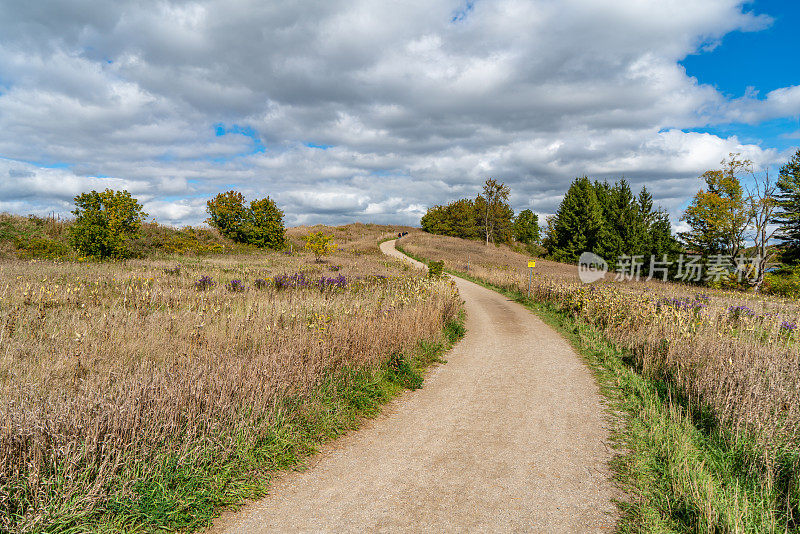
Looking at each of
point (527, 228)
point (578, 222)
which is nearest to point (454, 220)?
point (527, 228)

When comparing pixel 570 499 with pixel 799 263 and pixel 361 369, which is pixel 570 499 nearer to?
pixel 361 369

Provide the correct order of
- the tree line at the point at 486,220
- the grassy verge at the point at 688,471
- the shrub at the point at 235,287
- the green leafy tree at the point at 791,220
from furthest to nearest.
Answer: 1. the tree line at the point at 486,220
2. the green leafy tree at the point at 791,220
3. the shrub at the point at 235,287
4. the grassy verge at the point at 688,471

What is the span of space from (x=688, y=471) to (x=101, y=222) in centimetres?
2638

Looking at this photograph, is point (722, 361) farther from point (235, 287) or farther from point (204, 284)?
point (204, 284)

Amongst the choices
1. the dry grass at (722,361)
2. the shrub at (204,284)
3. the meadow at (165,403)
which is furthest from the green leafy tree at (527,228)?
the meadow at (165,403)

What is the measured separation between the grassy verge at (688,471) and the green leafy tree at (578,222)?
41.7 metres

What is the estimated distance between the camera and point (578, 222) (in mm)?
47531

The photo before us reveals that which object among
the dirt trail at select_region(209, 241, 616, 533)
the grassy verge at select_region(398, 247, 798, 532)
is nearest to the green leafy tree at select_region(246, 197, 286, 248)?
the dirt trail at select_region(209, 241, 616, 533)

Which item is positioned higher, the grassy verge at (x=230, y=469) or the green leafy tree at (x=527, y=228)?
the green leafy tree at (x=527, y=228)

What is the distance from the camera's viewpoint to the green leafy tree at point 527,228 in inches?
3561

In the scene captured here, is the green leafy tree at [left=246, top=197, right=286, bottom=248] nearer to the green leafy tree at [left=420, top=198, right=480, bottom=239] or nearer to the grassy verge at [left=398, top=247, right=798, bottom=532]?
the grassy verge at [left=398, top=247, right=798, bottom=532]

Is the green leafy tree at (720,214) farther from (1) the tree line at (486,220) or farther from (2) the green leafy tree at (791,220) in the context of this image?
(1) the tree line at (486,220)

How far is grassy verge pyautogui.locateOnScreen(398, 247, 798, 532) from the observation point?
3607 mm

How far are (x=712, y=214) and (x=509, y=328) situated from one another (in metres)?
36.9
